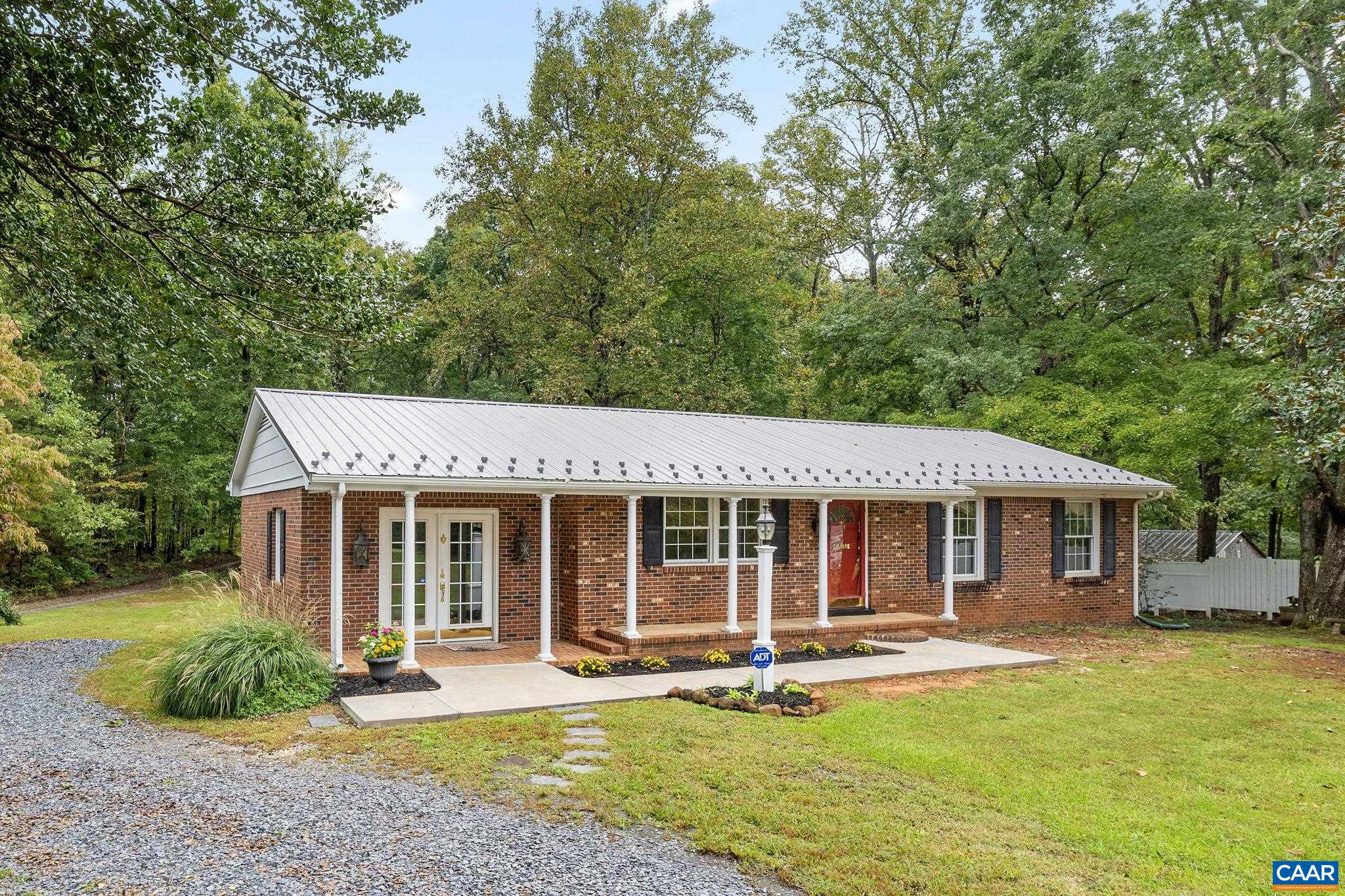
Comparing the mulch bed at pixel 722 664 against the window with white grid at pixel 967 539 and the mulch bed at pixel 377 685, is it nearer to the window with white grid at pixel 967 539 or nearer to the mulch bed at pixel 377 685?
the mulch bed at pixel 377 685

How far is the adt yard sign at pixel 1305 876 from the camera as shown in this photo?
15.1 ft

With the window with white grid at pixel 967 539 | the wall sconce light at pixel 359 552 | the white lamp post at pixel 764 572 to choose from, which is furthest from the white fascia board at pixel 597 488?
the white lamp post at pixel 764 572

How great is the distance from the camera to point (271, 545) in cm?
1327

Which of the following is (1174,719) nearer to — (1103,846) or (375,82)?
(1103,846)

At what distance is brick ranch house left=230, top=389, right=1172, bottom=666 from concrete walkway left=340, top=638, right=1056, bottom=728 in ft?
3.08

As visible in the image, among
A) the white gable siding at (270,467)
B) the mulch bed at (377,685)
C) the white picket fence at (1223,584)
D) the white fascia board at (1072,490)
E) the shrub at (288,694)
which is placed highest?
the white gable siding at (270,467)

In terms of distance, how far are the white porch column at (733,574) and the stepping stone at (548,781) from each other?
19.9ft

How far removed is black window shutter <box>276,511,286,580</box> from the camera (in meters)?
12.3

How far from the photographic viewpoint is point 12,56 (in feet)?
17.0

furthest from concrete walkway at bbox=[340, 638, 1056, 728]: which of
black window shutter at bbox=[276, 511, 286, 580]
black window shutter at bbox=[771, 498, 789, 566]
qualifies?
black window shutter at bbox=[276, 511, 286, 580]

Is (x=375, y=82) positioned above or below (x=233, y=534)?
above

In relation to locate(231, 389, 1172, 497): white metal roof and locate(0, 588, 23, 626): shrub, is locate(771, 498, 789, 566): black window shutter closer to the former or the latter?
locate(231, 389, 1172, 497): white metal roof

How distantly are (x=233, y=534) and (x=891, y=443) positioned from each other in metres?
25.1

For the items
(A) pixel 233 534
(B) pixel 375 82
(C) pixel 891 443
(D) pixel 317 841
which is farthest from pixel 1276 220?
(A) pixel 233 534
